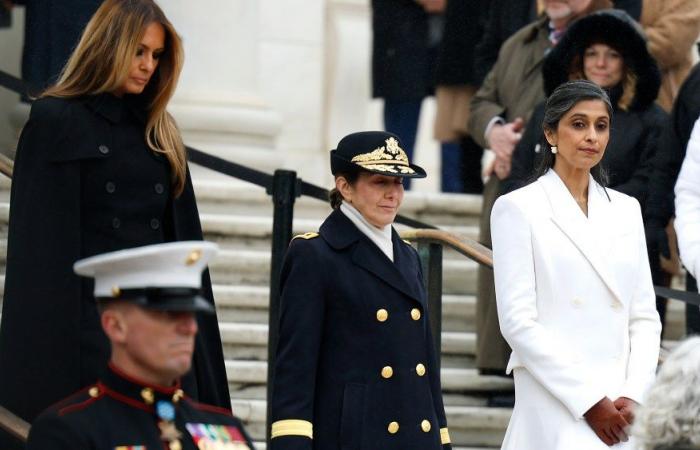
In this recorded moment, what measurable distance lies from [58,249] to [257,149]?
5064mm

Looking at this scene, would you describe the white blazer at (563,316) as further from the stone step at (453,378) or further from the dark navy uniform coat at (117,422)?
the stone step at (453,378)

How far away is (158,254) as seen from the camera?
4.05 m

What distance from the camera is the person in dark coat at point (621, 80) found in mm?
7676

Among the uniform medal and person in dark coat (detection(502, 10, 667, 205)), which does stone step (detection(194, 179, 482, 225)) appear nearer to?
person in dark coat (detection(502, 10, 667, 205))

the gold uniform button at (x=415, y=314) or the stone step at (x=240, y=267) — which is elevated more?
the gold uniform button at (x=415, y=314)

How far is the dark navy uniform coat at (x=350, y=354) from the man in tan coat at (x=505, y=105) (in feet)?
9.54

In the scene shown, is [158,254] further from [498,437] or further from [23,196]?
[498,437]

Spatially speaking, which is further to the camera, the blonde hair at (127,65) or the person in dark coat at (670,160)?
the person in dark coat at (670,160)

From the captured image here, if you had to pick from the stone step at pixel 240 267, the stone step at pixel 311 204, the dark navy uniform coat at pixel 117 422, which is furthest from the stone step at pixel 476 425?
the dark navy uniform coat at pixel 117 422

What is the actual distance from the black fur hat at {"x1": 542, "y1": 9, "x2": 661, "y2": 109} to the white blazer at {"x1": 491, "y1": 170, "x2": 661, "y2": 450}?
173 centimetres

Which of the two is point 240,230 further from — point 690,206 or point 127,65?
point 127,65

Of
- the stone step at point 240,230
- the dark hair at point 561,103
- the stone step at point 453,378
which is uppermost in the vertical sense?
the dark hair at point 561,103

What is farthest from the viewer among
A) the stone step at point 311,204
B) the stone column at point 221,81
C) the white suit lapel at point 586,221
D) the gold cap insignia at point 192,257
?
the stone column at point 221,81

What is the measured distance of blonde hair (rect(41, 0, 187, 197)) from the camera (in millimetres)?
5805
